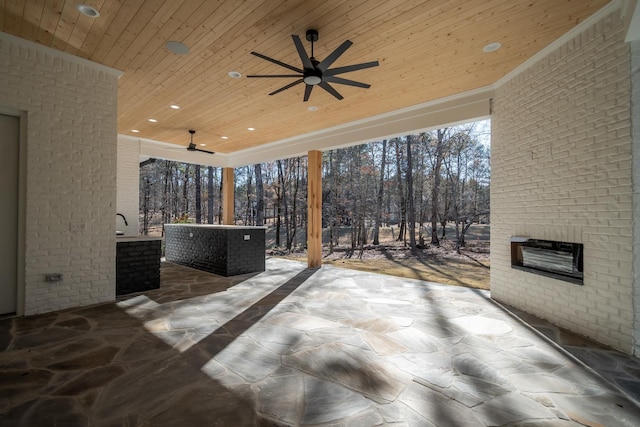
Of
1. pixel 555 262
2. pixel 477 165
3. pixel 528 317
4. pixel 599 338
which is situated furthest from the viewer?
pixel 477 165

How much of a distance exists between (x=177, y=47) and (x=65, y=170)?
6.73 ft

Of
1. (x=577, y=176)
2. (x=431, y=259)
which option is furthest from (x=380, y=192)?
(x=577, y=176)

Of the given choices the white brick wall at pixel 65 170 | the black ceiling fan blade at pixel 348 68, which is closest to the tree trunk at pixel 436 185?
the black ceiling fan blade at pixel 348 68

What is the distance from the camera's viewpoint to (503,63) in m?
3.70

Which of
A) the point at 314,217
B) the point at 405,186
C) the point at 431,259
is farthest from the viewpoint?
the point at 405,186

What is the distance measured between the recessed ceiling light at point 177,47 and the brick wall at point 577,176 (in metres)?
4.21

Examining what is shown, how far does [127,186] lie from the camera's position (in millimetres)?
7133

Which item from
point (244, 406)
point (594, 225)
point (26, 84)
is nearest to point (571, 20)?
point (594, 225)

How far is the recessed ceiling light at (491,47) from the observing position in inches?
129

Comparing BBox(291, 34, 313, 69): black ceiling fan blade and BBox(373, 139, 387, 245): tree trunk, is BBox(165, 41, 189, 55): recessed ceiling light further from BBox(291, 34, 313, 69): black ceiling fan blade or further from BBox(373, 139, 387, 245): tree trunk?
BBox(373, 139, 387, 245): tree trunk

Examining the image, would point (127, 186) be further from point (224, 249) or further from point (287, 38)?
point (287, 38)

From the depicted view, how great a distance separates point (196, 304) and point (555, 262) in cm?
441

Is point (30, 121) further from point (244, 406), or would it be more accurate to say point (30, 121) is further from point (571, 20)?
point (571, 20)

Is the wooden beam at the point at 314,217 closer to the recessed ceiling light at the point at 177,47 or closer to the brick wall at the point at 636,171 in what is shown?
the recessed ceiling light at the point at 177,47
